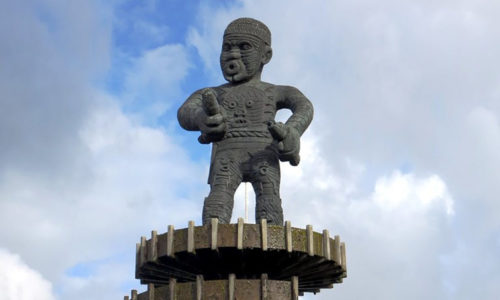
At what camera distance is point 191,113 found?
1230cm

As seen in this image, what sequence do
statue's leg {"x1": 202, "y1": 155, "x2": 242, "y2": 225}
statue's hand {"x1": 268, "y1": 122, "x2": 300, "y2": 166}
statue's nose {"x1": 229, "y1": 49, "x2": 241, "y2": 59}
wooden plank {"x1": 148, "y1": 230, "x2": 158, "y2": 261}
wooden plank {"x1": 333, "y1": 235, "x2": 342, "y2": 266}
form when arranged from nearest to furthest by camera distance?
wooden plank {"x1": 148, "y1": 230, "x2": 158, "y2": 261}
statue's hand {"x1": 268, "y1": 122, "x2": 300, "y2": 166}
wooden plank {"x1": 333, "y1": 235, "x2": 342, "y2": 266}
statue's leg {"x1": 202, "y1": 155, "x2": 242, "y2": 225}
statue's nose {"x1": 229, "y1": 49, "x2": 241, "y2": 59}

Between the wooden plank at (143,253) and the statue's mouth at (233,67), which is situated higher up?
the statue's mouth at (233,67)

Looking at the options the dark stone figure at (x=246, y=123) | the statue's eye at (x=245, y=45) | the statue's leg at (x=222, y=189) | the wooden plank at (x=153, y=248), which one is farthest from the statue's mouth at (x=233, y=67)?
the wooden plank at (x=153, y=248)

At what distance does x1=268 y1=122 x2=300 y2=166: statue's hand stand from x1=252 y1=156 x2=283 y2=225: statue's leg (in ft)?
1.23

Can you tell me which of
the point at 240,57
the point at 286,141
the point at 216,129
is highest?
the point at 240,57

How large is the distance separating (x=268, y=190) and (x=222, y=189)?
2.25 feet

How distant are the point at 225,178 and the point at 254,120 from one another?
3.43ft

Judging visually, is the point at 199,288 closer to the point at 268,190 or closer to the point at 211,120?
the point at 268,190

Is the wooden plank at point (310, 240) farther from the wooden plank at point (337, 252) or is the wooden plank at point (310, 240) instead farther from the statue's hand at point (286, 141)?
the statue's hand at point (286, 141)

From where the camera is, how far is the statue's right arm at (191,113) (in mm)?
12168

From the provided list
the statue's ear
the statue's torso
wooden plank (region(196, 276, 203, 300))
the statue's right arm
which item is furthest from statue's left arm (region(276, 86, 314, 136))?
wooden plank (region(196, 276, 203, 300))

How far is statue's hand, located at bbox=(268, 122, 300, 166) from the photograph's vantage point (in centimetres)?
1123

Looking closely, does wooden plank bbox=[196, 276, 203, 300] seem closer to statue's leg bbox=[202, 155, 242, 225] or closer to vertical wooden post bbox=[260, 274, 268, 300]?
vertical wooden post bbox=[260, 274, 268, 300]

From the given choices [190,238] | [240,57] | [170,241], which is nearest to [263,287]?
[190,238]
